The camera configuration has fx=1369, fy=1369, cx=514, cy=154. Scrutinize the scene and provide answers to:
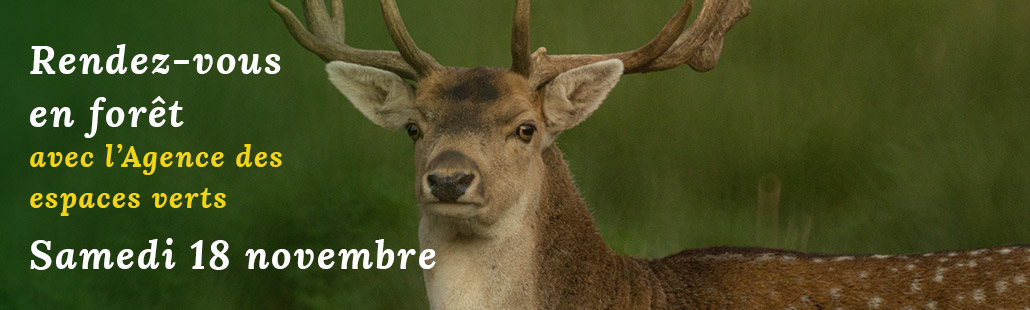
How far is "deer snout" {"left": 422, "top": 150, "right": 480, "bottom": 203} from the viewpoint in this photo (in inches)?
188

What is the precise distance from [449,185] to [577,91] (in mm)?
832

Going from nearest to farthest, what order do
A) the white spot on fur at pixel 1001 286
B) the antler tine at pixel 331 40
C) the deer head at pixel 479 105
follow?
the deer head at pixel 479 105
the white spot on fur at pixel 1001 286
the antler tine at pixel 331 40

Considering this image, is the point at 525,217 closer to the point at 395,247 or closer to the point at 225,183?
the point at 395,247

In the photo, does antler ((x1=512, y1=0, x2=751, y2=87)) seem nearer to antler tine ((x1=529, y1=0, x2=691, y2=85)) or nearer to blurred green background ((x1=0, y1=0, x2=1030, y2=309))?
antler tine ((x1=529, y1=0, x2=691, y2=85))

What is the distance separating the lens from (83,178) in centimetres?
816

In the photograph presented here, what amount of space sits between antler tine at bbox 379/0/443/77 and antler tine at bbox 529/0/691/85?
1.36ft

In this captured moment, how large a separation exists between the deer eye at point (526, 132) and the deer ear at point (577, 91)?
16 centimetres

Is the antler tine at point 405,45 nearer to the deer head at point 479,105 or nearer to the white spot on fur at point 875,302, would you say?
the deer head at point 479,105

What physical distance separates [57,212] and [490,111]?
4101 mm

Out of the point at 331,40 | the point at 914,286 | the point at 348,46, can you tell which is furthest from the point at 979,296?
the point at 331,40

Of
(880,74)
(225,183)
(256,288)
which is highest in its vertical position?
(880,74)

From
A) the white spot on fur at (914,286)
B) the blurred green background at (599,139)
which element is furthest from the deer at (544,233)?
the blurred green background at (599,139)

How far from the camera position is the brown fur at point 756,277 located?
17.3ft

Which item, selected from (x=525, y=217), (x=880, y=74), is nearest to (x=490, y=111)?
(x=525, y=217)
